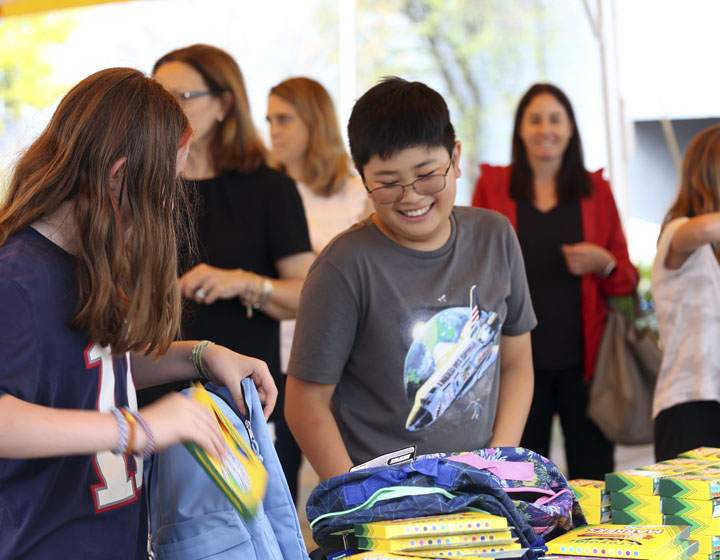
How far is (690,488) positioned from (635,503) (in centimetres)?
10

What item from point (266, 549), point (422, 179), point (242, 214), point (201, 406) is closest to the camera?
point (201, 406)

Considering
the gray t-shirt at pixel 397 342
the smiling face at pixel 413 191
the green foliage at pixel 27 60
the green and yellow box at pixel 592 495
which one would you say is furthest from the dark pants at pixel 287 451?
the green foliage at pixel 27 60

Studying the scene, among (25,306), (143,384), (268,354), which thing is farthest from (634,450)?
(25,306)

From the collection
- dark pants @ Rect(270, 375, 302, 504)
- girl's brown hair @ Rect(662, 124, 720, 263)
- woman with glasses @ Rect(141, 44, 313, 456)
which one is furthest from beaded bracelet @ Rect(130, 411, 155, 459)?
girl's brown hair @ Rect(662, 124, 720, 263)

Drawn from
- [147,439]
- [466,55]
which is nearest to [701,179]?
[147,439]

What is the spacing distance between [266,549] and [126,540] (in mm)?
220

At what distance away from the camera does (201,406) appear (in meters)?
1.19

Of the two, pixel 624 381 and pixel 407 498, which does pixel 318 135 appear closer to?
pixel 624 381

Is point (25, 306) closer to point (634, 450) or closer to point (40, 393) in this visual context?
point (40, 393)

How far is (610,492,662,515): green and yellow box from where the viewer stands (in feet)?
5.42

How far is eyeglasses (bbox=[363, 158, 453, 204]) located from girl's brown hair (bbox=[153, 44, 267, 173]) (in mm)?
707

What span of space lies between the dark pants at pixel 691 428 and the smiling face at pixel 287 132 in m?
1.74

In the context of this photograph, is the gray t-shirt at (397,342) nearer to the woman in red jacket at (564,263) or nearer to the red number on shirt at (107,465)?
the red number on shirt at (107,465)

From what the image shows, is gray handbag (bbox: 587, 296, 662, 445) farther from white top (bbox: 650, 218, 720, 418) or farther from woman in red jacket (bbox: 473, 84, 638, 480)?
white top (bbox: 650, 218, 720, 418)
